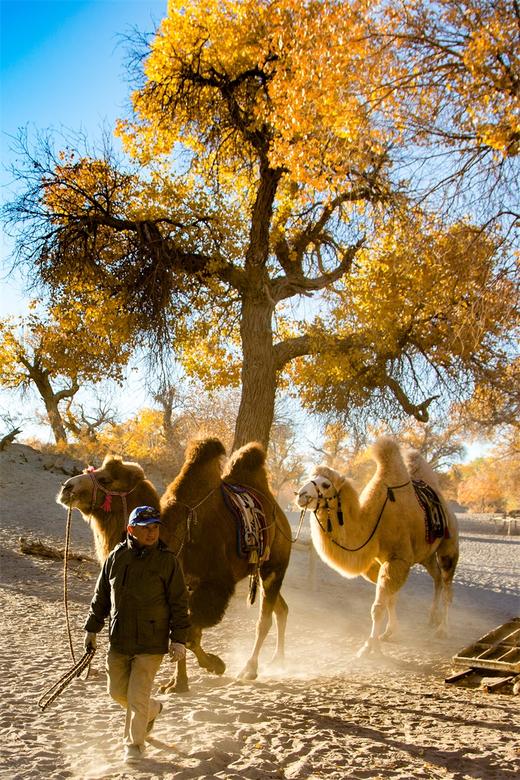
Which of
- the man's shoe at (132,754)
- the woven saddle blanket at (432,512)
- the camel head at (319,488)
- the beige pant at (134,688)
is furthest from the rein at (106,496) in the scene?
the woven saddle blanket at (432,512)

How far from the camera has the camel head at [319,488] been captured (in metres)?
8.58

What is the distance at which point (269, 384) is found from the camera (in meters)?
14.7

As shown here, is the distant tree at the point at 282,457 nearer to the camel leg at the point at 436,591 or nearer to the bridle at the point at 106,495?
the camel leg at the point at 436,591

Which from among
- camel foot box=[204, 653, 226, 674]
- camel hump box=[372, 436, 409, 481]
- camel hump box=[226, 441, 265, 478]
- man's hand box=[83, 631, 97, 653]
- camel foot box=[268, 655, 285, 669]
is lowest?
camel foot box=[268, 655, 285, 669]

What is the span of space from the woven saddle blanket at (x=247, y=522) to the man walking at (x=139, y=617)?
251cm

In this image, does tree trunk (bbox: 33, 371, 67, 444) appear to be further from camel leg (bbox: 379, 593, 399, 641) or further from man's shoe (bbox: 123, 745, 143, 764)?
man's shoe (bbox: 123, 745, 143, 764)

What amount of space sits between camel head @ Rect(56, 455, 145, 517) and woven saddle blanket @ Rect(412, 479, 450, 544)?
18.3ft

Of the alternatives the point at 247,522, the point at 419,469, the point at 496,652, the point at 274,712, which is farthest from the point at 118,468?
the point at 419,469

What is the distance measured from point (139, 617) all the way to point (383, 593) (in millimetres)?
5272

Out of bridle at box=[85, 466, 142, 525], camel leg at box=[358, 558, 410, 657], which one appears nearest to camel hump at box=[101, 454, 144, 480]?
bridle at box=[85, 466, 142, 525]

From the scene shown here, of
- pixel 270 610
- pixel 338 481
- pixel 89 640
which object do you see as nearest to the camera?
pixel 89 640

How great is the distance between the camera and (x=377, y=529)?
9.91m

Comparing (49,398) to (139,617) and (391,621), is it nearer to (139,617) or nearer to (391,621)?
(391,621)

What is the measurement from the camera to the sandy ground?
4746 mm
